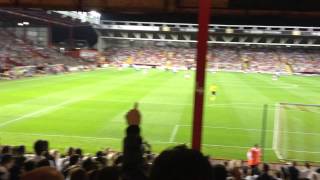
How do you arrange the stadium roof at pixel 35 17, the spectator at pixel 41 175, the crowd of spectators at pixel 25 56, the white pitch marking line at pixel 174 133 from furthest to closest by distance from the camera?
the crowd of spectators at pixel 25 56
the stadium roof at pixel 35 17
the white pitch marking line at pixel 174 133
the spectator at pixel 41 175

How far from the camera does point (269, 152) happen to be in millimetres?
18797

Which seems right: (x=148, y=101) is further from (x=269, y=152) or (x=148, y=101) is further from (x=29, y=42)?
(x=29, y=42)

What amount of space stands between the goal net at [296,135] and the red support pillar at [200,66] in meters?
9.06

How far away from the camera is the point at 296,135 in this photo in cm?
2178

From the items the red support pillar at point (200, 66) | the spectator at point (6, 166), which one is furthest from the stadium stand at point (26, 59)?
the red support pillar at point (200, 66)

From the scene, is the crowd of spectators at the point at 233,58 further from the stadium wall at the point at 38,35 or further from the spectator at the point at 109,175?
the spectator at the point at 109,175

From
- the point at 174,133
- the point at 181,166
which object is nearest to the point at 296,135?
the point at 174,133

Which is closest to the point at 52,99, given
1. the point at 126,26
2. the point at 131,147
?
the point at 131,147

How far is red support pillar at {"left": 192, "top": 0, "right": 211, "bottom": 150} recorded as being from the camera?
7.77 meters

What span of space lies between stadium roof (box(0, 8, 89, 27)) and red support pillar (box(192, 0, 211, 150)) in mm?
43952

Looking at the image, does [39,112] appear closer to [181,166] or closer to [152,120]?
[152,120]

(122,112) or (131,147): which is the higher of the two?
(131,147)

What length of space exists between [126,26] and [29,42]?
84.7ft

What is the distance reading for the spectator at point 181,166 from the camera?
6.77 feet
